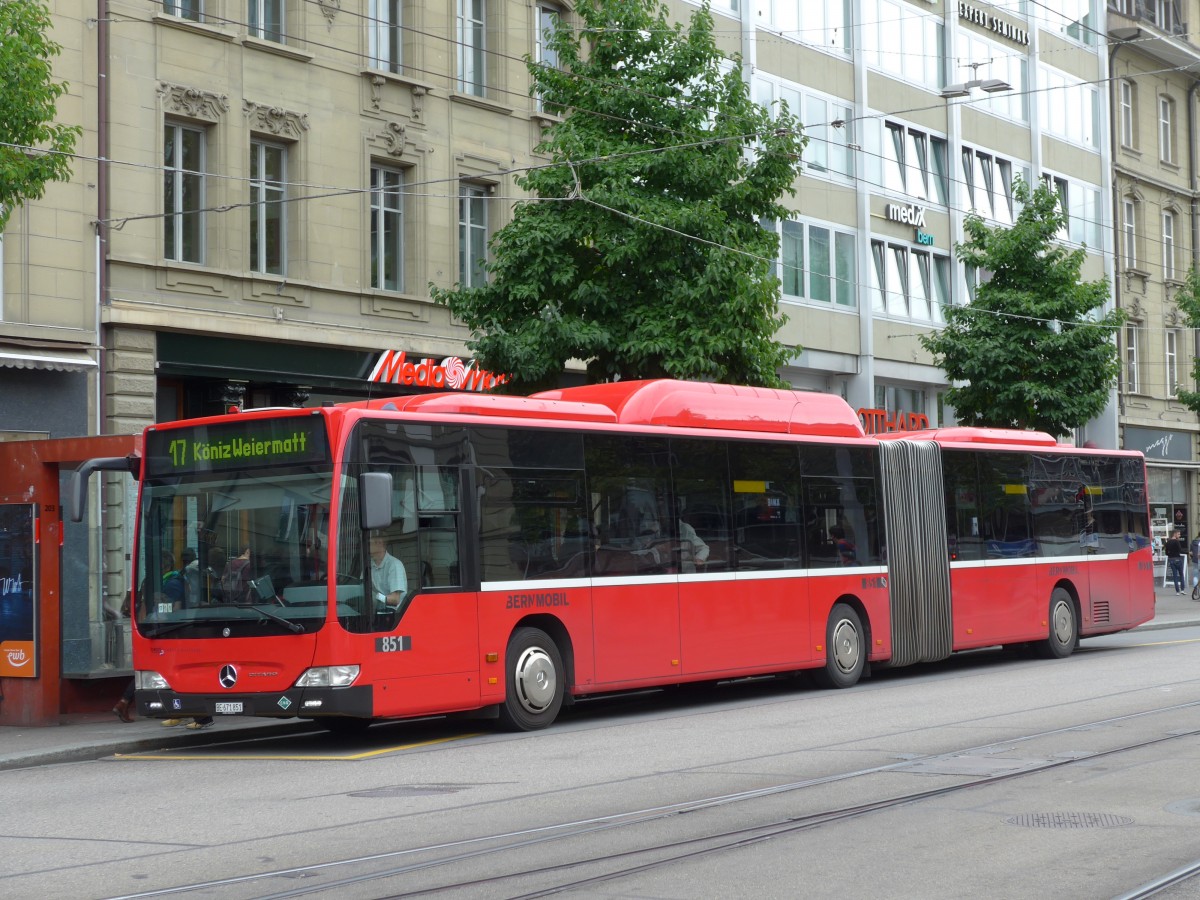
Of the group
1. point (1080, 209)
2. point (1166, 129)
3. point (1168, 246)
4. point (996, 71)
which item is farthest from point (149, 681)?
point (1166, 129)

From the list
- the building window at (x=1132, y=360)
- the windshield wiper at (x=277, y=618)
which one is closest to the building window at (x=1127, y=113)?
the building window at (x=1132, y=360)

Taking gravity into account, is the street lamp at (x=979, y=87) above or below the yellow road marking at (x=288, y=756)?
above

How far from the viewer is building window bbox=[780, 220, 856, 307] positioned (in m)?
35.3

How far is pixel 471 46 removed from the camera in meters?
27.7

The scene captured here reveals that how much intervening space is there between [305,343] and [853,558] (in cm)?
910

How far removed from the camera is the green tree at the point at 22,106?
1476 cm

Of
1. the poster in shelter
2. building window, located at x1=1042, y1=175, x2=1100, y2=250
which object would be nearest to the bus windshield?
the poster in shelter

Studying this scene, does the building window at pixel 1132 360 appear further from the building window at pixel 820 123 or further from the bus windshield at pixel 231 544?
the bus windshield at pixel 231 544

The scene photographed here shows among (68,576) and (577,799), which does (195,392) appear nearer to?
(68,576)

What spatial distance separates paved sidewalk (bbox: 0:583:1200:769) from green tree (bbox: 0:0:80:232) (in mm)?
4662

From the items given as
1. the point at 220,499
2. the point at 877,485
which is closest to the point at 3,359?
the point at 220,499

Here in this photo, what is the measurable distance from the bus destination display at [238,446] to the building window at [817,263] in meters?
22.0

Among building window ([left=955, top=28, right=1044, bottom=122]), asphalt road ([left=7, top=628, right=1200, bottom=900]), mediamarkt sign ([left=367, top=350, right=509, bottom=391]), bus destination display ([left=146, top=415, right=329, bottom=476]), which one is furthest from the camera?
building window ([left=955, top=28, right=1044, bottom=122])

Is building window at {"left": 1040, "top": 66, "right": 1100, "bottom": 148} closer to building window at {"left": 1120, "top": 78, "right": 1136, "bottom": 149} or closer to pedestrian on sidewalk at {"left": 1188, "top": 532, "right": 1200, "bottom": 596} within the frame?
building window at {"left": 1120, "top": 78, "right": 1136, "bottom": 149}
